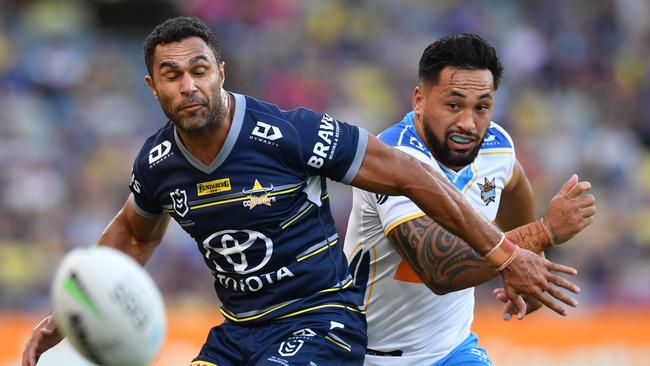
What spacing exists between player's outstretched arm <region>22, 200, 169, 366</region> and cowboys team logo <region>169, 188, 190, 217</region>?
42 centimetres

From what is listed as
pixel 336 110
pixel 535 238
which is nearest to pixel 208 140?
pixel 535 238

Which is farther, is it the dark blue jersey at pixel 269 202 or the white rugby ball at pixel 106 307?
the dark blue jersey at pixel 269 202

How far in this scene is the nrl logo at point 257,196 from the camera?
5.78 meters

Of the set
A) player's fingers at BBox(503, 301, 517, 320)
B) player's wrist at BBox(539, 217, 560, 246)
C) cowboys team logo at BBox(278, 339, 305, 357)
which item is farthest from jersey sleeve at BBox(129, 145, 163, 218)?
player's wrist at BBox(539, 217, 560, 246)

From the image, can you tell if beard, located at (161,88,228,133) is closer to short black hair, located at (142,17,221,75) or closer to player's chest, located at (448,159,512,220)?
short black hair, located at (142,17,221,75)

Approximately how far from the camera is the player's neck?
5812 mm

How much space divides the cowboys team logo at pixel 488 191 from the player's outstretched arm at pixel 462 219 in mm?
943

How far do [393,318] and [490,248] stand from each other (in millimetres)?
1143

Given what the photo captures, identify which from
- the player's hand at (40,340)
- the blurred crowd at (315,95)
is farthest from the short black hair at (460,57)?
the blurred crowd at (315,95)

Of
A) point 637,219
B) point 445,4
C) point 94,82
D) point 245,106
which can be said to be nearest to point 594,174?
point 637,219

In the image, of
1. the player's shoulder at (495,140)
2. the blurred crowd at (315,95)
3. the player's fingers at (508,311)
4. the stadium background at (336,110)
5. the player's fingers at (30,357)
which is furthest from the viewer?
the blurred crowd at (315,95)

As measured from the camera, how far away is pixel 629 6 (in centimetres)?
1820

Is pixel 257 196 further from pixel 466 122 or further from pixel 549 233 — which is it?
pixel 549 233

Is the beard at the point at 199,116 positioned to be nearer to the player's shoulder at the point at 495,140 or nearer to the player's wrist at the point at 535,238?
the player's wrist at the point at 535,238
